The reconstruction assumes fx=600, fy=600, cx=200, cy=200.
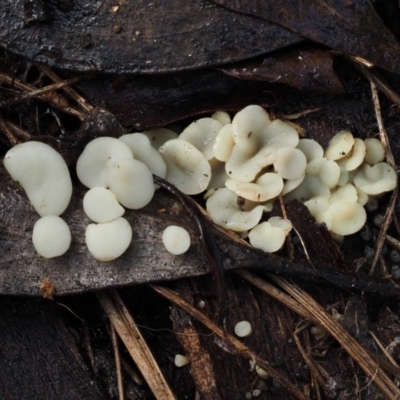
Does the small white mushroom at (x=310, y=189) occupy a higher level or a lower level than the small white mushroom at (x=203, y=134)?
lower

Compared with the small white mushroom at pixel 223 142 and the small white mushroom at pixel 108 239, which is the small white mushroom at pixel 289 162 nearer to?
the small white mushroom at pixel 223 142

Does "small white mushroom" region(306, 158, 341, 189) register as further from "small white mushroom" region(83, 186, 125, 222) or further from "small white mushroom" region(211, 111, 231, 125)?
"small white mushroom" region(83, 186, 125, 222)

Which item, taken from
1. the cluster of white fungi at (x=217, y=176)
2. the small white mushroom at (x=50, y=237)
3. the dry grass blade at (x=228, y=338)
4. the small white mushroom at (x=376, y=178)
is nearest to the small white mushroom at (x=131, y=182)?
the cluster of white fungi at (x=217, y=176)

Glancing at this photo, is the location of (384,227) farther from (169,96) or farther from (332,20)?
(169,96)

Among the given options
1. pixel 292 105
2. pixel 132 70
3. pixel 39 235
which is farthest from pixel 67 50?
pixel 292 105

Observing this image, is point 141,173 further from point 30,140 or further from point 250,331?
point 250,331

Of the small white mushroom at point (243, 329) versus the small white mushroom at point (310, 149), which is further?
the small white mushroom at point (310, 149)

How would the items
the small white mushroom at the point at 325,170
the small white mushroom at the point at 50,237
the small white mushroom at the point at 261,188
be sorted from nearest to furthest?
the small white mushroom at the point at 50,237
the small white mushroom at the point at 261,188
the small white mushroom at the point at 325,170

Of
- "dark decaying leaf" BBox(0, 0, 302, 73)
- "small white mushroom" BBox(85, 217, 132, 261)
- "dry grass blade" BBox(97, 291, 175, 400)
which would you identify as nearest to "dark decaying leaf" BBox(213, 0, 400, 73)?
"dark decaying leaf" BBox(0, 0, 302, 73)
